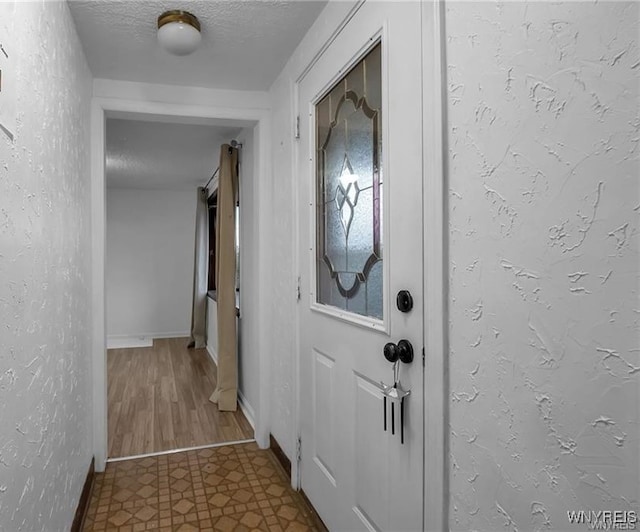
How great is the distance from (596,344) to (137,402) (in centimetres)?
361

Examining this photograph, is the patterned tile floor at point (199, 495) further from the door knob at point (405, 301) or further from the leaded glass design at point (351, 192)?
the door knob at point (405, 301)

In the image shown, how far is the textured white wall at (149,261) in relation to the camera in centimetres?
646

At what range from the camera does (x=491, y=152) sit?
0.92 metres

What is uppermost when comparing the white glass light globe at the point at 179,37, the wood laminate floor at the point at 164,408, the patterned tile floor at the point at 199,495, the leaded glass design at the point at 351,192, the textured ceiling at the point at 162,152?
the textured ceiling at the point at 162,152

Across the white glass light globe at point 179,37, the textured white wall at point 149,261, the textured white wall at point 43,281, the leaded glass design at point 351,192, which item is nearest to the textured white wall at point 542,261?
the leaded glass design at point 351,192

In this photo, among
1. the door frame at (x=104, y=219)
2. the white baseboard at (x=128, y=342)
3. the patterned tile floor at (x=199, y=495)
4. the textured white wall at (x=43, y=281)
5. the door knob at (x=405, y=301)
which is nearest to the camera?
the textured white wall at (x=43, y=281)

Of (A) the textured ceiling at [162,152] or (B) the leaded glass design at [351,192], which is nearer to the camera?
(B) the leaded glass design at [351,192]

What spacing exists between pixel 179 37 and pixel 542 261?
1.75 m

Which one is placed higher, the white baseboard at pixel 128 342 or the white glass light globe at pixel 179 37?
the white glass light globe at pixel 179 37

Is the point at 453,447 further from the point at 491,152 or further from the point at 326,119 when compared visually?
the point at 326,119

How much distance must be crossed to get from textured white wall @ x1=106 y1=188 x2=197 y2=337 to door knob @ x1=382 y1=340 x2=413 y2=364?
5.94m

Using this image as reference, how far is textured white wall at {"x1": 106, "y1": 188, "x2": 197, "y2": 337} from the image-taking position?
21.2 ft

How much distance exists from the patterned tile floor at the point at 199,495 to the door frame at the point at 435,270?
0.97m

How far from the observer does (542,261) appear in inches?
31.3
